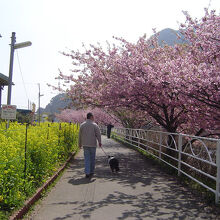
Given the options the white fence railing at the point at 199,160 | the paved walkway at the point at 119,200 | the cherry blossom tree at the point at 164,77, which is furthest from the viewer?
the cherry blossom tree at the point at 164,77

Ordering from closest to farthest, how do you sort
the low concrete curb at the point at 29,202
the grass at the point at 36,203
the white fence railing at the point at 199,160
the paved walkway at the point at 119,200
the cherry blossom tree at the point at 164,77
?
the grass at the point at 36,203 < the low concrete curb at the point at 29,202 < the paved walkway at the point at 119,200 < the white fence railing at the point at 199,160 < the cherry blossom tree at the point at 164,77

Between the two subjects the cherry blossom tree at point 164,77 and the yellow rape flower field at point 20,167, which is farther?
the cherry blossom tree at point 164,77

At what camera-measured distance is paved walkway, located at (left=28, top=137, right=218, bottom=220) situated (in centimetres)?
530

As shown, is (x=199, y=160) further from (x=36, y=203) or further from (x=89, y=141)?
(x=36, y=203)

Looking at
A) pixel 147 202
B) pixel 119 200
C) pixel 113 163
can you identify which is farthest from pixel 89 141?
pixel 147 202

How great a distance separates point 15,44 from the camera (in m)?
12.6

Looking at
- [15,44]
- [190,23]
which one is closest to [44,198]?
[190,23]

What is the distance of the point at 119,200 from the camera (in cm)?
625

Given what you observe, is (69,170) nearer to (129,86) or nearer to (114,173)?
(114,173)

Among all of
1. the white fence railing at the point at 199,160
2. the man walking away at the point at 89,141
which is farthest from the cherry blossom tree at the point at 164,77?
the man walking away at the point at 89,141

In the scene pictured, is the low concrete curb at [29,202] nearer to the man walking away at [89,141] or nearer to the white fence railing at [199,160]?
the man walking away at [89,141]

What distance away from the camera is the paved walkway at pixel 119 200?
530cm

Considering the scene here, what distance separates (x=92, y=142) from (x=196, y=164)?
3.37m

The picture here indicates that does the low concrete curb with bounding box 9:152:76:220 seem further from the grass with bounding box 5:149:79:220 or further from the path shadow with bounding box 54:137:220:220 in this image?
the path shadow with bounding box 54:137:220:220
